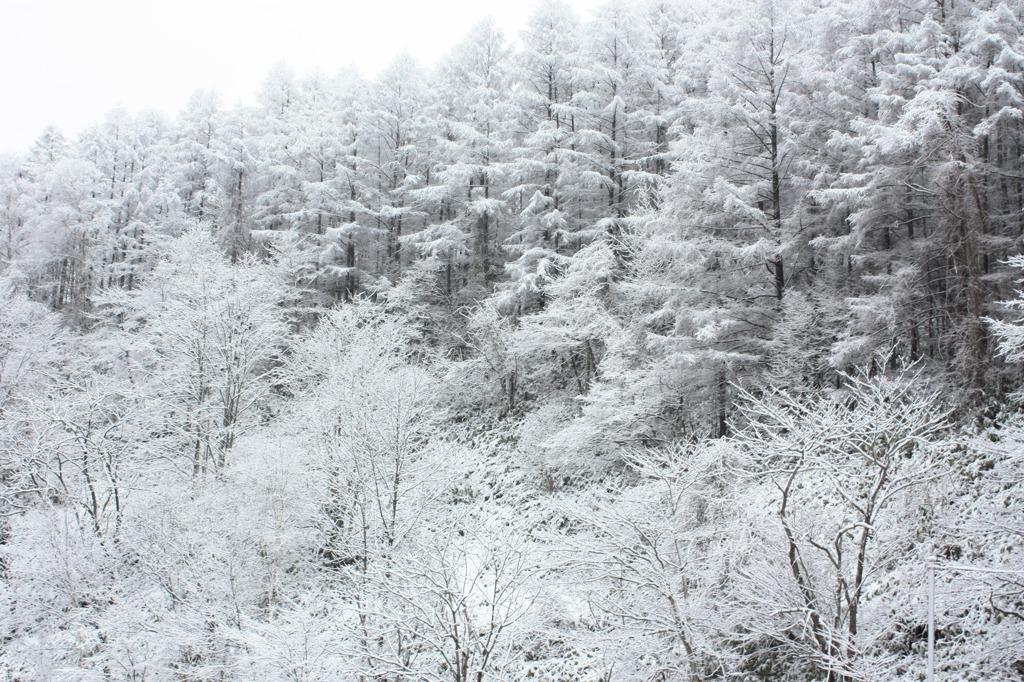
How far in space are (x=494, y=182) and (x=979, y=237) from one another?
15654mm

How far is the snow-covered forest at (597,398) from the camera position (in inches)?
350

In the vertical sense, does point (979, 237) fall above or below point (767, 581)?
above

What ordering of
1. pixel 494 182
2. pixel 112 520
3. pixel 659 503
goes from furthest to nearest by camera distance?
pixel 494 182
pixel 112 520
pixel 659 503

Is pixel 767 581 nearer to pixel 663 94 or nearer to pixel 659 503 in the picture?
pixel 659 503

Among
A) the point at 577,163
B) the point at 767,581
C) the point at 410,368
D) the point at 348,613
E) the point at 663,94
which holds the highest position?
the point at 663,94

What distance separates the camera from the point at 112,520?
1438 centimetres

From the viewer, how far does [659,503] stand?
413 inches

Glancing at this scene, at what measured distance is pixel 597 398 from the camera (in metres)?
14.1

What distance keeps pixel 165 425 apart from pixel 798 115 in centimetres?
2187

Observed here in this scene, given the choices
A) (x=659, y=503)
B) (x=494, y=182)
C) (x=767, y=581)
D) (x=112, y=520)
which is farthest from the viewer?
(x=494, y=182)

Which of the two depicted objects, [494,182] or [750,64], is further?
[494,182]

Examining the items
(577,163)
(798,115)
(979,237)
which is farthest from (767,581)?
(577,163)

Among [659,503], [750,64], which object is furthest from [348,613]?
[750,64]

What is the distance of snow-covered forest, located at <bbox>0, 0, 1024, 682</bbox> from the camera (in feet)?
29.2
